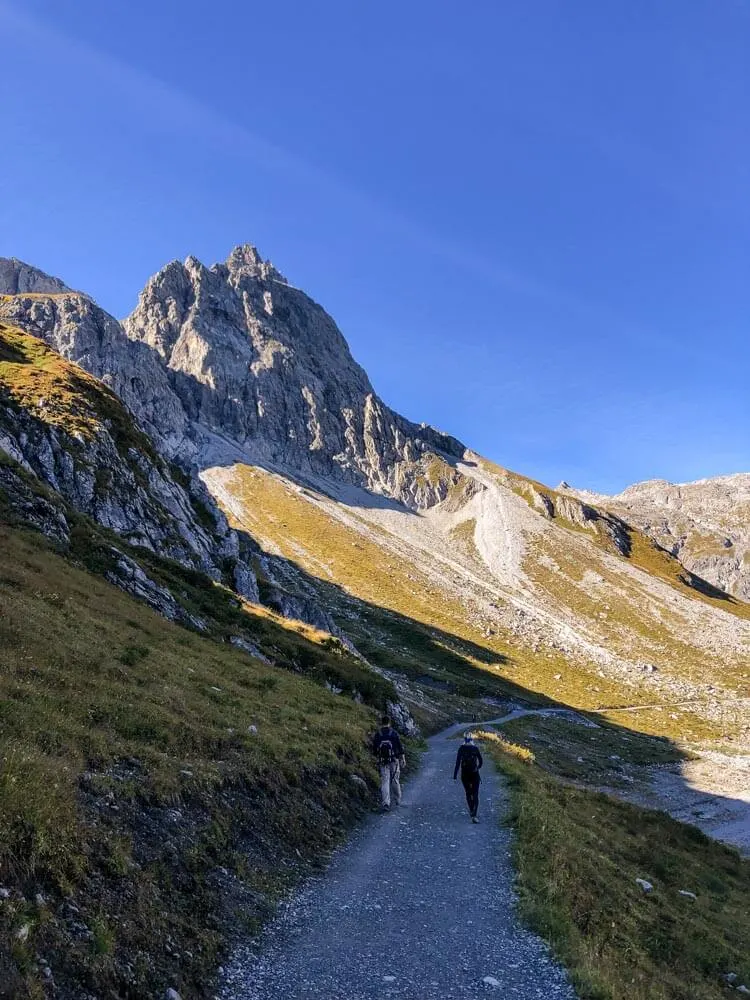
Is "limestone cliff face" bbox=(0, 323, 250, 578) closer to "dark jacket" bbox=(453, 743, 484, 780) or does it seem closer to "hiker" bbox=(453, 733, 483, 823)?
"dark jacket" bbox=(453, 743, 484, 780)

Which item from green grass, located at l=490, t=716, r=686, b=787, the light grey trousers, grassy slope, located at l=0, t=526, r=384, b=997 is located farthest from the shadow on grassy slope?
green grass, located at l=490, t=716, r=686, b=787

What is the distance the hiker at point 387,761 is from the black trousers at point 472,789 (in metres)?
2.74

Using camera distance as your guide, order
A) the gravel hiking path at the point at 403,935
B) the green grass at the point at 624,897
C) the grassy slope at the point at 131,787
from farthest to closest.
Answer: the green grass at the point at 624,897
the gravel hiking path at the point at 403,935
the grassy slope at the point at 131,787

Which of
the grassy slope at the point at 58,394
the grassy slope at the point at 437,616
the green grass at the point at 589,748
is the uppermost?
the grassy slope at the point at 58,394

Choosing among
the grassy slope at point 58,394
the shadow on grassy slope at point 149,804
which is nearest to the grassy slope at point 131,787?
the shadow on grassy slope at point 149,804

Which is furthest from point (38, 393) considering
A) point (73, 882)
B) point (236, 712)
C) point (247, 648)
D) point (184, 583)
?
point (73, 882)

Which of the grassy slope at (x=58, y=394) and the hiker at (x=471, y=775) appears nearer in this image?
the hiker at (x=471, y=775)

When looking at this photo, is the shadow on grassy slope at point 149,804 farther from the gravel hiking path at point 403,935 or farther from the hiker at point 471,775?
the hiker at point 471,775

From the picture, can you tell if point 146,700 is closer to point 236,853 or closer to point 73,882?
point 236,853

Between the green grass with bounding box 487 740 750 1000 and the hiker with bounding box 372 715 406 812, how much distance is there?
453 centimetres

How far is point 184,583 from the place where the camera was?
144ft

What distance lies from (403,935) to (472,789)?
10420 millimetres

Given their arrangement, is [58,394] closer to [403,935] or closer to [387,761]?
[387,761]

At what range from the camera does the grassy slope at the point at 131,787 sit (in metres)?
8.23
